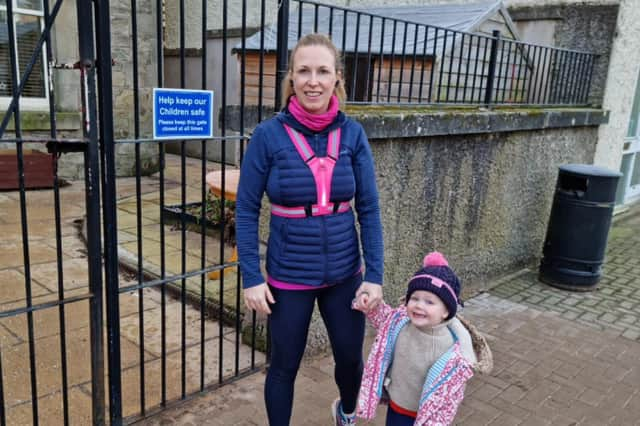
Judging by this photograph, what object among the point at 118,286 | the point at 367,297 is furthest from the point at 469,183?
the point at 118,286

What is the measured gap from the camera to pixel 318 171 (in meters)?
2.26

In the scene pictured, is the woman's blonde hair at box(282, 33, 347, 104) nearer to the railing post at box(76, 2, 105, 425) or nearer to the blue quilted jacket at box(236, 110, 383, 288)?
the blue quilted jacket at box(236, 110, 383, 288)

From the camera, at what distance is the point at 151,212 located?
6.75 metres

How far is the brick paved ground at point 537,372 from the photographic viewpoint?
3.12 metres

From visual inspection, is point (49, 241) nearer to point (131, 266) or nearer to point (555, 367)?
point (131, 266)

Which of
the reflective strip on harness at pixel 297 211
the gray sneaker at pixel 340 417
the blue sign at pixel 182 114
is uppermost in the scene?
the blue sign at pixel 182 114

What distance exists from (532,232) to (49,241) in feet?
16.9

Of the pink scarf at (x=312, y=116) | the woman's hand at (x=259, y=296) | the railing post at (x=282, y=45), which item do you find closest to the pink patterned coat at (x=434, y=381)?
the woman's hand at (x=259, y=296)

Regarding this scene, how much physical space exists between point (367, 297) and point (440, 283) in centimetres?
34

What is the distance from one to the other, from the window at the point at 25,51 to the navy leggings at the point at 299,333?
652 cm

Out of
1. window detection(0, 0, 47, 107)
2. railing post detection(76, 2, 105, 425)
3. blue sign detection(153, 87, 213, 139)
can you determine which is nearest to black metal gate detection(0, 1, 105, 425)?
railing post detection(76, 2, 105, 425)

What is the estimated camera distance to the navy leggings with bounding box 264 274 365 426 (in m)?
2.38

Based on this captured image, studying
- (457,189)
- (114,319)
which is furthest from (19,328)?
(457,189)

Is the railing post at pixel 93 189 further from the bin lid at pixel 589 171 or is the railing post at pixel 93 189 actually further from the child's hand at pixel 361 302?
the bin lid at pixel 589 171
